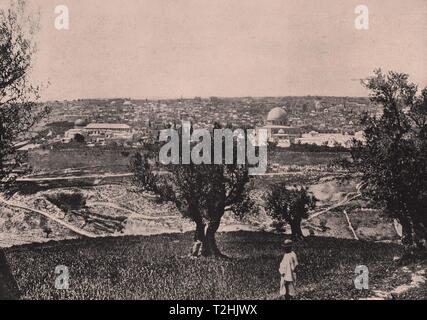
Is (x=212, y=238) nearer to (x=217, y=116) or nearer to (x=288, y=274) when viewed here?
(x=288, y=274)

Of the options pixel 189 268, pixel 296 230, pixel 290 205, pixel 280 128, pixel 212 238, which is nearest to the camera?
pixel 189 268

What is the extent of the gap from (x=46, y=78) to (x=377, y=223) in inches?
394

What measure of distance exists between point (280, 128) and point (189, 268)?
15.4 ft

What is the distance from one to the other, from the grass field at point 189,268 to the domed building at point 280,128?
270 centimetres

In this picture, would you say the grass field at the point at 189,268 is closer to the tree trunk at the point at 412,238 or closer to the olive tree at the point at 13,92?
the tree trunk at the point at 412,238

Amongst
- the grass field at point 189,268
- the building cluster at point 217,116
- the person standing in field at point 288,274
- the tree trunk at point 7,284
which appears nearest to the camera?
the person standing in field at point 288,274

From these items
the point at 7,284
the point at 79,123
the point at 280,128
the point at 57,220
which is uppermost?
the point at 79,123

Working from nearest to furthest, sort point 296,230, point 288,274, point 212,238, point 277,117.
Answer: point 288,274
point 212,238
point 296,230
point 277,117

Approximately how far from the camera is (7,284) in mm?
12953

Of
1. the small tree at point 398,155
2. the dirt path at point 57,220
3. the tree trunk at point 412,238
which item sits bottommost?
the tree trunk at point 412,238

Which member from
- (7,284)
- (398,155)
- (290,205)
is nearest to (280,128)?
(290,205)

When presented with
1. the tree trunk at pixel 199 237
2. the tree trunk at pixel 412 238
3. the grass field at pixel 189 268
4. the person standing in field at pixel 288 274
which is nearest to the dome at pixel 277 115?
the grass field at pixel 189 268

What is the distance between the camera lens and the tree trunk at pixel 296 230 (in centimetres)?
1407

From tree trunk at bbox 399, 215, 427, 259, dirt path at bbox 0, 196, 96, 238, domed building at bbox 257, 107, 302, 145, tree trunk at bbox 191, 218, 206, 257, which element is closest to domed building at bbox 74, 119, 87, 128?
dirt path at bbox 0, 196, 96, 238
